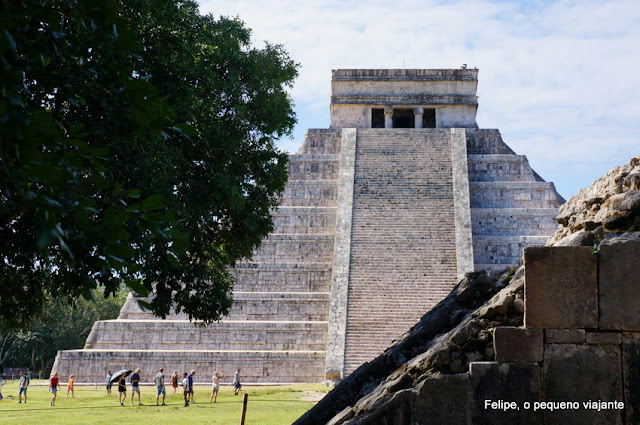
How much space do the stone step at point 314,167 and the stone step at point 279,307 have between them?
7332mm

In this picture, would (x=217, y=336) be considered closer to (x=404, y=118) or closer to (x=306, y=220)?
(x=306, y=220)

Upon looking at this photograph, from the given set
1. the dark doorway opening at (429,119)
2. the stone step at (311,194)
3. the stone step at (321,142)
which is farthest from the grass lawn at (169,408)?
the dark doorway opening at (429,119)

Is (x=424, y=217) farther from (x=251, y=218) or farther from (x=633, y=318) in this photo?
(x=633, y=318)

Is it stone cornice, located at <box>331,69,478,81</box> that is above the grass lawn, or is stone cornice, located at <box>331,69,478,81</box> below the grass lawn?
above

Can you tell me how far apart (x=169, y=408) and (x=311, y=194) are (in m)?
14.5

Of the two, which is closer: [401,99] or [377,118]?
[401,99]

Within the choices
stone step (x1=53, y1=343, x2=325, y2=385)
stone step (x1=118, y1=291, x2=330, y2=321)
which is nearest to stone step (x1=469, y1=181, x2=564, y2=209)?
stone step (x1=118, y1=291, x2=330, y2=321)

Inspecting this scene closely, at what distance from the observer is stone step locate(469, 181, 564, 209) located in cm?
2847

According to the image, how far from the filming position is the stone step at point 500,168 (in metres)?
29.6

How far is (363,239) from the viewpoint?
2538 cm

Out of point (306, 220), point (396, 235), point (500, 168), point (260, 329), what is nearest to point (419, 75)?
point (500, 168)

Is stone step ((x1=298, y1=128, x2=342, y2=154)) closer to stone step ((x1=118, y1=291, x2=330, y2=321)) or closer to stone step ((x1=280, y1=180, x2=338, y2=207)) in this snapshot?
stone step ((x1=280, y1=180, x2=338, y2=207))

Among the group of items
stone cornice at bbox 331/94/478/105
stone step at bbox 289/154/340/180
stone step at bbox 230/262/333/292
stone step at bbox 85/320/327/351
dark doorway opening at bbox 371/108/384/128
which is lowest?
stone step at bbox 85/320/327/351

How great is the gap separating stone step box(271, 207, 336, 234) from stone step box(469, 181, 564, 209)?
5.50m
